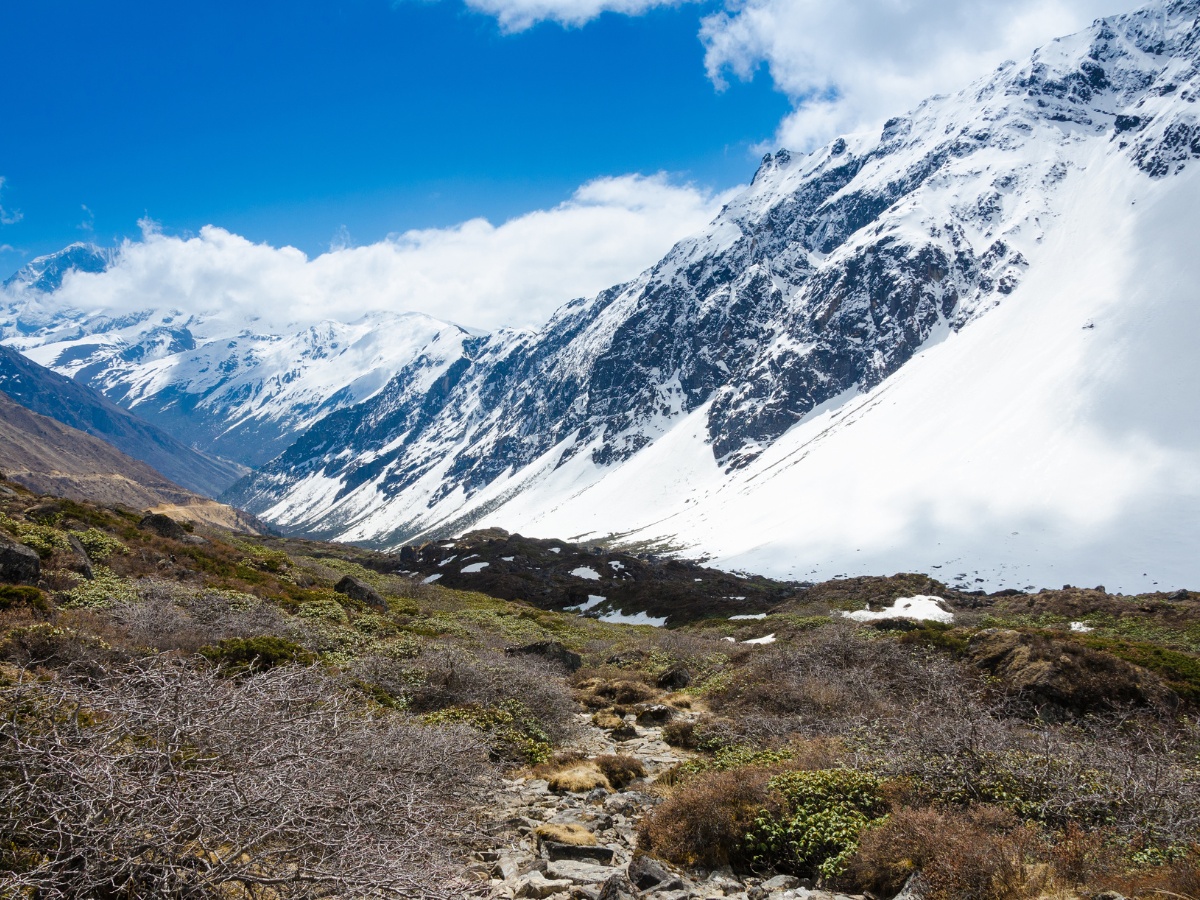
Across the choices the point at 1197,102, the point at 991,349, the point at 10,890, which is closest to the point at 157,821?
the point at 10,890

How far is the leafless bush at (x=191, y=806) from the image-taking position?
14.5 ft

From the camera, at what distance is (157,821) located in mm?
4617

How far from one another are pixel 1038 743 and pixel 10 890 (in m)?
10.7

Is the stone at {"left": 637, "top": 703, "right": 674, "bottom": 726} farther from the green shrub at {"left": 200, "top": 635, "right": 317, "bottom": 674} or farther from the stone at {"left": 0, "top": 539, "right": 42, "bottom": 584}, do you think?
the stone at {"left": 0, "top": 539, "right": 42, "bottom": 584}

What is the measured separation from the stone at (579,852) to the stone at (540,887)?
2.87 feet

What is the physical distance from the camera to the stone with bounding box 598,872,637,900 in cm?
670

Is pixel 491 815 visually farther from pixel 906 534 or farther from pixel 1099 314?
pixel 1099 314

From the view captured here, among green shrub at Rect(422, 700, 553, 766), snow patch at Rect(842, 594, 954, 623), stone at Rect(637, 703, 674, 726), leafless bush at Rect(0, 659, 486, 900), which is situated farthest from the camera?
snow patch at Rect(842, 594, 954, 623)

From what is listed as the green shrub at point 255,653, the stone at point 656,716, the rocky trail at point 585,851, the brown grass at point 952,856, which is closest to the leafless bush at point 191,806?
the rocky trail at point 585,851

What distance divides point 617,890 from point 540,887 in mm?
946

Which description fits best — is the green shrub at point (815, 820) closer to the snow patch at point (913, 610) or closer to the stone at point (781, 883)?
the stone at point (781, 883)

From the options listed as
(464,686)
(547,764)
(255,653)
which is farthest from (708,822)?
(255,653)

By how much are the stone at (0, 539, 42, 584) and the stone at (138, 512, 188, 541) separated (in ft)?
43.0

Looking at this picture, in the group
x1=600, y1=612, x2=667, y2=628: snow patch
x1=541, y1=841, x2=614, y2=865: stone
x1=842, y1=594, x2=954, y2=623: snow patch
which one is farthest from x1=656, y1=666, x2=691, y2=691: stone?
x1=600, y1=612, x2=667, y2=628: snow patch
